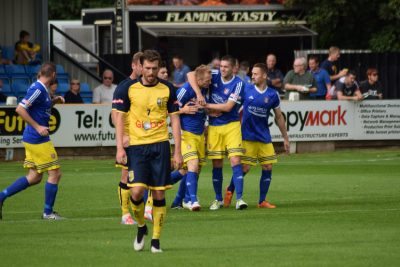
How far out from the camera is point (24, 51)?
30422mm

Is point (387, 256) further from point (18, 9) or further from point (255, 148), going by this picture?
point (18, 9)

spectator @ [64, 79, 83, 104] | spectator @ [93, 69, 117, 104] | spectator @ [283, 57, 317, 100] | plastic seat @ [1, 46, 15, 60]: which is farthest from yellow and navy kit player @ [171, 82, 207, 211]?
plastic seat @ [1, 46, 15, 60]

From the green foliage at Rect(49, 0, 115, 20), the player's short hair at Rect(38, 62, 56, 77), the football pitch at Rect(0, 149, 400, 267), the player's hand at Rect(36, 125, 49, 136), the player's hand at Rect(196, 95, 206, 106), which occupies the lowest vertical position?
the football pitch at Rect(0, 149, 400, 267)

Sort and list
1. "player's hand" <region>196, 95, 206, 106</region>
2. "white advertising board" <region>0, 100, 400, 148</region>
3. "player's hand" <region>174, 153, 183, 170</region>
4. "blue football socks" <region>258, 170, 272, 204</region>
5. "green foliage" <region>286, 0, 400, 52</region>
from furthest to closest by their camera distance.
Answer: "green foliage" <region>286, 0, 400, 52</region>, "white advertising board" <region>0, 100, 400, 148</region>, "blue football socks" <region>258, 170, 272, 204</region>, "player's hand" <region>196, 95, 206, 106</region>, "player's hand" <region>174, 153, 183, 170</region>

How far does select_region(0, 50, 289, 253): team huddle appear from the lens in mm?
12453

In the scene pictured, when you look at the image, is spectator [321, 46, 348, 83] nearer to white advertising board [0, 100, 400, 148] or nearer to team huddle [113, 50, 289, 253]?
white advertising board [0, 100, 400, 148]

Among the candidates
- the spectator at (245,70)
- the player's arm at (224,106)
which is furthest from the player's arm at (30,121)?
the spectator at (245,70)

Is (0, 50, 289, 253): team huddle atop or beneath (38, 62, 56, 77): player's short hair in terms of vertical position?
beneath

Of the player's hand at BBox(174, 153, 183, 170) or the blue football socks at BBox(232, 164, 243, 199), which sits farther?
the blue football socks at BBox(232, 164, 243, 199)

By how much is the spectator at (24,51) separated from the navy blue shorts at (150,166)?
1840 centimetres

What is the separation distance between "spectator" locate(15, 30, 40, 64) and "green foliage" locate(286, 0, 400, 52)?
365 inches

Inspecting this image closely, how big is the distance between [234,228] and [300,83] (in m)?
14.0

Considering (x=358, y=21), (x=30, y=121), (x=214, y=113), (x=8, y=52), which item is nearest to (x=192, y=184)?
(x=214, y=113)

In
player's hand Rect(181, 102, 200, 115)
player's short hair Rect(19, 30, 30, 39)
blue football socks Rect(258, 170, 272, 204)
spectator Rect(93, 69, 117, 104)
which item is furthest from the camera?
player's short hair Rect(19, 30, 30, 39)
